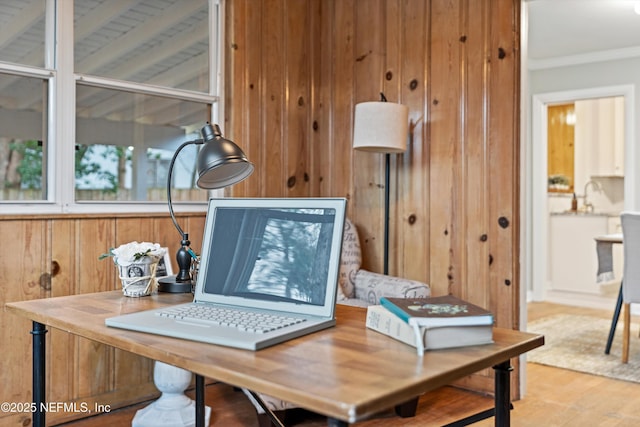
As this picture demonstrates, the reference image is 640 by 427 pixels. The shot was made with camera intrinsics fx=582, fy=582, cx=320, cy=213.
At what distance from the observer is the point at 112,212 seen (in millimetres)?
2787

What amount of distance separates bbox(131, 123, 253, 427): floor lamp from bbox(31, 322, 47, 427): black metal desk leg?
40 centimetres

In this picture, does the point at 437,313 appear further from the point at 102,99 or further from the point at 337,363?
the point at 102,99

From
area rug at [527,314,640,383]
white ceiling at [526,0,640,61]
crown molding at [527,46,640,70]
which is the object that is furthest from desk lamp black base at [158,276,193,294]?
crown molding at [527,46,640,70]

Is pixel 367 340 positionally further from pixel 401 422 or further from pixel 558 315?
pixel 558 315

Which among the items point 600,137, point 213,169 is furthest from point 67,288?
point 600,137

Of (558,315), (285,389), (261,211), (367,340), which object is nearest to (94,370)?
(261,211)

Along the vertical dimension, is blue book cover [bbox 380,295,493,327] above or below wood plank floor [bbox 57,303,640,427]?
above

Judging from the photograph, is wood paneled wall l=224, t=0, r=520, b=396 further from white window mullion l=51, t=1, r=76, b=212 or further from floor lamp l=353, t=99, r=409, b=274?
white window mullion l=51, t=1, r=76, b=212

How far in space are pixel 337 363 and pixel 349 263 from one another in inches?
85.6

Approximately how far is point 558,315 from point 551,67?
2439 mm

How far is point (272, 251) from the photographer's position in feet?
4.89

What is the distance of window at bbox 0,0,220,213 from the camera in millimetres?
2547

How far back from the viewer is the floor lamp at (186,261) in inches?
68.0

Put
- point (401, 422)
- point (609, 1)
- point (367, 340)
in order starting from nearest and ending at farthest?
point (367, 340) → point (401, 422) → point (609, 1)
